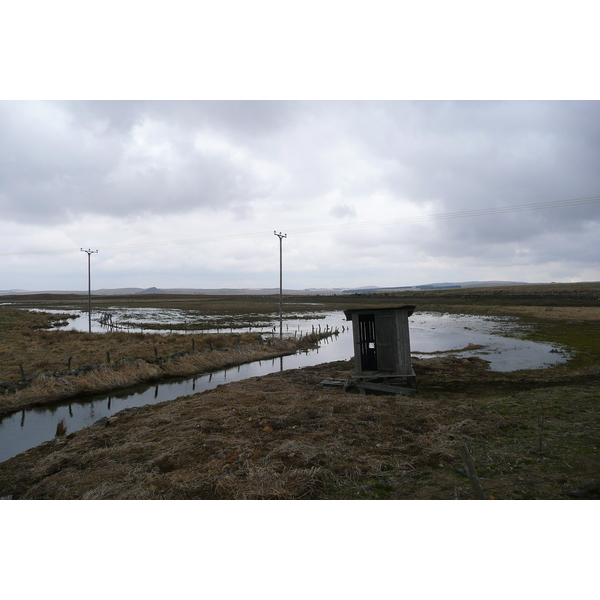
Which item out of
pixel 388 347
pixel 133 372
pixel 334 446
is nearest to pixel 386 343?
pixel 388 347

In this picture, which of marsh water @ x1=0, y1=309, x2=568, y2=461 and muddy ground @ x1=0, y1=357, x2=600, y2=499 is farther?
marsh water @ x1=0, y1=309, x2=568, y2=461

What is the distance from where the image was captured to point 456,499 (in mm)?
6211

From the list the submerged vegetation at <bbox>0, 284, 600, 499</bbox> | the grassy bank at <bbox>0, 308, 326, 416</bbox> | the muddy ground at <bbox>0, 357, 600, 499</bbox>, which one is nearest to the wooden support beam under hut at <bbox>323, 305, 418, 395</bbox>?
the submerged vegetation at <bbox>0, 284, 600, 499</bbox>

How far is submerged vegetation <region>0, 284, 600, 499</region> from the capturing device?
702cm

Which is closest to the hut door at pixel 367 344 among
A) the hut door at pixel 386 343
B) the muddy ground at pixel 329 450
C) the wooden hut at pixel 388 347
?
the wooden hut at pixel 388 347

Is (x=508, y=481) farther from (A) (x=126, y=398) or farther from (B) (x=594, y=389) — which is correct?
(A) (x=126, y=398)

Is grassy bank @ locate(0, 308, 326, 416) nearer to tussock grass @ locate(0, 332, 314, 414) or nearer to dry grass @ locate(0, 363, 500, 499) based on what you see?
tussock grass @ locate(0, 332, 314, 414)

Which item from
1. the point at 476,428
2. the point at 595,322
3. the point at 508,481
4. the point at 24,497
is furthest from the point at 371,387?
the point at 595,322

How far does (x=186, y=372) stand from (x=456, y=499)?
18249mm

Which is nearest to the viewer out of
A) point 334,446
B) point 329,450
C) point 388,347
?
point 329,450

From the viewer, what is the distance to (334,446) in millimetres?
8781

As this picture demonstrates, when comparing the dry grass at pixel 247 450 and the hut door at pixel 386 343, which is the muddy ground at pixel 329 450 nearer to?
the dry grass at pixel 247 450

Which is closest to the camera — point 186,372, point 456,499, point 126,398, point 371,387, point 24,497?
point 456,499

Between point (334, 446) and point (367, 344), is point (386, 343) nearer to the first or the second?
point (367, 344)
